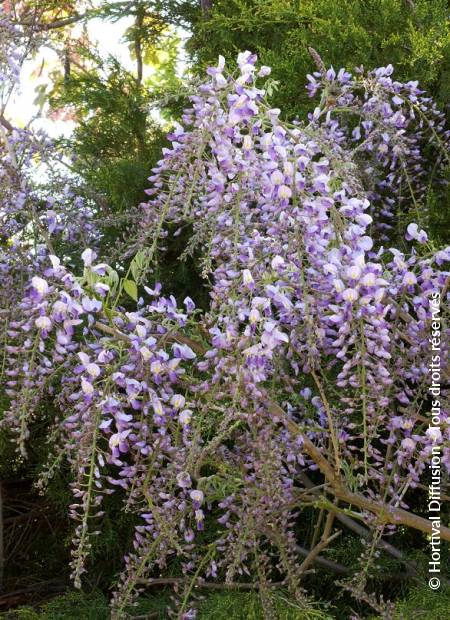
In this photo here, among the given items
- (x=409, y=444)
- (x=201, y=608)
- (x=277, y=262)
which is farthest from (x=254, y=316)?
(x=201, y=608)

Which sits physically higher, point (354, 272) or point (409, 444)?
point (354, 272)

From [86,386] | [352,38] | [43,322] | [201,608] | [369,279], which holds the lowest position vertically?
[201,608]

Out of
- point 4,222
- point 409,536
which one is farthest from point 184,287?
point 409,536

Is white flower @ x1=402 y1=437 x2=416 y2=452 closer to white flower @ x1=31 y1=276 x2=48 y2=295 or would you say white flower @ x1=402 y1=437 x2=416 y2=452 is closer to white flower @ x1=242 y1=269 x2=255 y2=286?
white flower @ x1=242 y1=269 x2=255 y2=286

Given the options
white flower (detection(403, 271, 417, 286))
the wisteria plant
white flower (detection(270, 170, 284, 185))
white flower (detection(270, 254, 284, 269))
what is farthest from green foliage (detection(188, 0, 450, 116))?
white flower (detection(270, 254, 284, 269))

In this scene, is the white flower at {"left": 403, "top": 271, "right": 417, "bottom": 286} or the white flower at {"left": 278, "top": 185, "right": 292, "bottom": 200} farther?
the white flower at {"left": 403, "top": 271, "right": 417, "bottom": 286}

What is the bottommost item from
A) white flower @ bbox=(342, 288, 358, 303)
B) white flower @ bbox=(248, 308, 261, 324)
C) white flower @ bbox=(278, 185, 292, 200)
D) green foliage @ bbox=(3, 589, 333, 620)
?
green foliage @ bbox=(3, 589, 333, 620)

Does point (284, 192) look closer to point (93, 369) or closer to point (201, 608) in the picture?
point (93, 369)

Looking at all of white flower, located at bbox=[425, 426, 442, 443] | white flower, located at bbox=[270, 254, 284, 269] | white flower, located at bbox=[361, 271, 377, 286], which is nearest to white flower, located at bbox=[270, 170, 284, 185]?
white flower, located at bbox=[270, 254, 284, 269]

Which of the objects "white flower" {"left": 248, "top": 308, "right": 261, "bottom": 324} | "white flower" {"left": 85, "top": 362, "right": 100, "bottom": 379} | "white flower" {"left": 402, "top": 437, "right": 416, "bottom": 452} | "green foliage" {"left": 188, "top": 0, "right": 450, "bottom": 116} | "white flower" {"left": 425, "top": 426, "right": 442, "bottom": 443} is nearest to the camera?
"white flower" {"left": 248, "top": 308, "right": 261, "bottom": 324}

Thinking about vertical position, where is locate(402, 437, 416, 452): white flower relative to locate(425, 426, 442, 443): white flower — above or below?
below

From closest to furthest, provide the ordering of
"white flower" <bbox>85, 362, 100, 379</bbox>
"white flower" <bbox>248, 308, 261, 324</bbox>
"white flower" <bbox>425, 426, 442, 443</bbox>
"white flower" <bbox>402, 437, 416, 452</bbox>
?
"white flower" <bbox>248, 308, 261, 324</bbox>
"white flower" <bbox>85, 362, 100, 379</bbox>
"white flower" <bbox>425, 426, 442, 443</bbox>
"white flower" <bbox>402, 437, 416, 452</bbox>

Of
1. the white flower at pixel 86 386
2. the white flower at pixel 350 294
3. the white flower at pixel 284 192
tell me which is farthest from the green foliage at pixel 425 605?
the white flower at pixel 284 192

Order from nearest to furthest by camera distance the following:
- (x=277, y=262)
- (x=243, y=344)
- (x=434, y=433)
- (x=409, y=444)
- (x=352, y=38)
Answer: (x=243, y=344) < (x=277, y=262) < (x=434, y=433) < (x=409, y=444) < (x=352, y=38)
